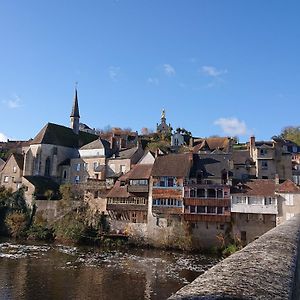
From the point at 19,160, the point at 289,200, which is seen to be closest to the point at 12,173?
the point at 19,160

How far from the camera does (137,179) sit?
43.5m

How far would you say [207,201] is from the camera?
38281 mm

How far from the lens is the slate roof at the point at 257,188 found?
1465 inches

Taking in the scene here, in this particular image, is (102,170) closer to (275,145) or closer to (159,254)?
(159,254)

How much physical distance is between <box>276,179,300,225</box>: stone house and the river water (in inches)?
347

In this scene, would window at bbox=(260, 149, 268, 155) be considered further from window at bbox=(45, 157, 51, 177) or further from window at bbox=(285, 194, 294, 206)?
window at bbox=(45, 157, 51, 177)

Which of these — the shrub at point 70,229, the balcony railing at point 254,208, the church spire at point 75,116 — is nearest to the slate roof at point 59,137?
the church spire at point 75,116

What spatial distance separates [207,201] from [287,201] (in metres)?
8.25

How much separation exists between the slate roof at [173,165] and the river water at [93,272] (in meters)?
8.91

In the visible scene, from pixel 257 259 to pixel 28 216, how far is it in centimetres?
4799

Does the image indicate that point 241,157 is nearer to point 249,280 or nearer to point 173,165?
point 173,165

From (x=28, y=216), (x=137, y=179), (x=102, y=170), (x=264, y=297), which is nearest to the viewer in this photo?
(x=264, y=297)

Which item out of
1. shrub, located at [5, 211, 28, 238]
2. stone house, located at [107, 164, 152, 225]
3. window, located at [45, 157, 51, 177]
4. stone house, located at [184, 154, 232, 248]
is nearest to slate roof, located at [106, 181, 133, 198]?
stone house, located at [107, 164, 152, 225]

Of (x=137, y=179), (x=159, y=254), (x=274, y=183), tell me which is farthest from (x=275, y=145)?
(x=159, y=254)
